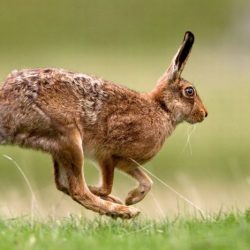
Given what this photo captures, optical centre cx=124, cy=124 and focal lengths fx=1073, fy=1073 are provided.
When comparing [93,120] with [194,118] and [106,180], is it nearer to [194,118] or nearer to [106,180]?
[106,180]

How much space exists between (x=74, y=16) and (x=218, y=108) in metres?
20.9

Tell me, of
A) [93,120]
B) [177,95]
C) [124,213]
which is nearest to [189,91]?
[177,95]

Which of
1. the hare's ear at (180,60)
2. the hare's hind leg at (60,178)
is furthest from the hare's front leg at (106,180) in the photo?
the hare's ear at (180,60)

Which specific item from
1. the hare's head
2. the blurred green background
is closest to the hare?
the hare's head

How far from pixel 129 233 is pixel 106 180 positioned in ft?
6.92

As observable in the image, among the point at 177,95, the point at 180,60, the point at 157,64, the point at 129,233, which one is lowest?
the point at 157,64

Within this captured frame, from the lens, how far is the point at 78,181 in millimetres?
10234

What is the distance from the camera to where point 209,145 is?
21.6m

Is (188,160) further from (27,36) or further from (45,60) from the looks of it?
(27,36)

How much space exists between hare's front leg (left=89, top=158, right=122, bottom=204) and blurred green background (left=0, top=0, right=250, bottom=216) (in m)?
0.88

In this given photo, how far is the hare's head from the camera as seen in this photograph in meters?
11.7

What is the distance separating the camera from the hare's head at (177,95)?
1170 cm

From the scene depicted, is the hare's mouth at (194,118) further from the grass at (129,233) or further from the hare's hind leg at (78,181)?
the grass at (129,233)

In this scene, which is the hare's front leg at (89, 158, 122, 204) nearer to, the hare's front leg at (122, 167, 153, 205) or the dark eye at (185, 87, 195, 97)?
the hare's front leg at (122, 167, 153, 205)
